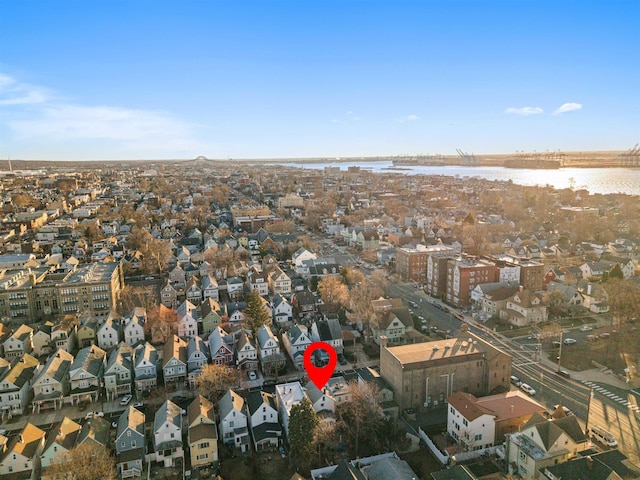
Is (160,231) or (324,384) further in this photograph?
(160,231)

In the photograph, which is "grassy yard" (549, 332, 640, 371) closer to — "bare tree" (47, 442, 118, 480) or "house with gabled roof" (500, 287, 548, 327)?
"house with gabled roof" (500, 287, 548, 327)

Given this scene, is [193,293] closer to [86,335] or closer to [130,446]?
[86,335]

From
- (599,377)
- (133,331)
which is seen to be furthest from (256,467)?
(599,377)

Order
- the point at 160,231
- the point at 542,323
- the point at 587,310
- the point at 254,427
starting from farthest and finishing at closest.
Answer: the point at 160,231
the point at 587,310
the point at 542,323
the point at 254,427

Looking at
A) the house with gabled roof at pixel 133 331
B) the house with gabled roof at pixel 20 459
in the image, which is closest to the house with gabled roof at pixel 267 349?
the house with gabled roof at pixel 133 331

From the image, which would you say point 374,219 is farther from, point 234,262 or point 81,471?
point 81,471

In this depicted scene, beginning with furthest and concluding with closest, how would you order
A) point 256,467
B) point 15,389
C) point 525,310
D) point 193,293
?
point 193,293
point 525,310
point 15,389
point 256,467

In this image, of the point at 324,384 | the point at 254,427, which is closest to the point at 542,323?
the point at 324,384
